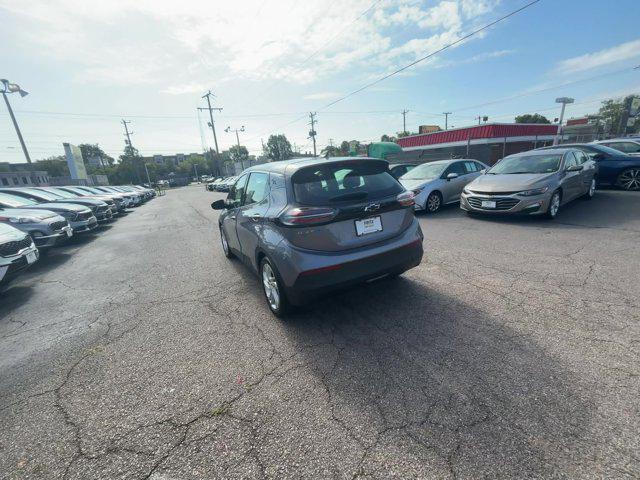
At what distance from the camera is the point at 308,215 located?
2.77 metres

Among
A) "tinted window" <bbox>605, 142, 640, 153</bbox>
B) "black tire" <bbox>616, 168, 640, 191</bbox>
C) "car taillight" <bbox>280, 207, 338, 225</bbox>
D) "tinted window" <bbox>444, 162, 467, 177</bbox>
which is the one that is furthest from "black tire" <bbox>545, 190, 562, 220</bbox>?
"tinted window" <bbox>605, 142, 640, 153</bbox>

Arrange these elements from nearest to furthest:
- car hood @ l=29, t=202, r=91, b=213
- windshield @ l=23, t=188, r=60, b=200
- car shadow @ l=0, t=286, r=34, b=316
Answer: car shadow @ l=0, t=286, r=34, b=316, car hood @ l=29, t=202, r=91, b=213, windshield @ l=23, t=188, r=60, b=200

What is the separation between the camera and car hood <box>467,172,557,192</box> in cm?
643

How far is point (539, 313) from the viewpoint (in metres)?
3.03

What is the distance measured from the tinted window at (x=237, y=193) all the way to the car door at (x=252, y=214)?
8.5 inches

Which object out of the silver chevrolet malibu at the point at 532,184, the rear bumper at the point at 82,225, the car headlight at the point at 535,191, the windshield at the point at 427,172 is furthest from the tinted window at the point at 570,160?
the rear bumper at the point at 82,225

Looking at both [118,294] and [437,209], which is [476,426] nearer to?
[118,294]

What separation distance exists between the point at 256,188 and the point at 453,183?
7151 millimetres

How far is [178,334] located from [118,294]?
81.8 inches

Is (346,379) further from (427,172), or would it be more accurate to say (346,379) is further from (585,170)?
(585,170)

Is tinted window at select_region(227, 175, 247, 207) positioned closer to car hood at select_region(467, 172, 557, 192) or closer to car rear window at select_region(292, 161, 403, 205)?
car rear window at select_region(292, 161, 403, 205)

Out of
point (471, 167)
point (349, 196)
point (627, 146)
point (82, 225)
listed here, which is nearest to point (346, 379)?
point (349, 196)

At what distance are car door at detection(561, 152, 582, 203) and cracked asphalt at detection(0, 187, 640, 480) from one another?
2865mm

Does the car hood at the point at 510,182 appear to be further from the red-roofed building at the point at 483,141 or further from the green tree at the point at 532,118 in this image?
the green tree at the point at 532,118
